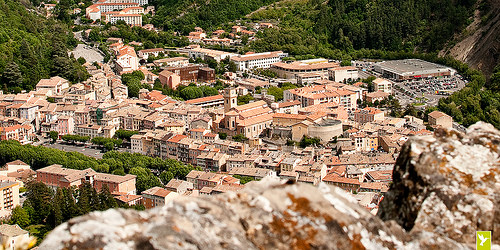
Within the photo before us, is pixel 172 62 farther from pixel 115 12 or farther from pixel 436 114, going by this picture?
pixel 436 114

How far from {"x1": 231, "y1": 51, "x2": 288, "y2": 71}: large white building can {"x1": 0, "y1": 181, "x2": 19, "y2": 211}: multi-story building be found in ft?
76.9

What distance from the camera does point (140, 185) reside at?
1088 inches

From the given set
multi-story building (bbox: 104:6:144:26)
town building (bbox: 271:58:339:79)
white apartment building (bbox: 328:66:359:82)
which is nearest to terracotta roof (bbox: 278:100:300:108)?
town building (bbox: 271:58:339:79)

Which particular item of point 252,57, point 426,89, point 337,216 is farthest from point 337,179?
point 337,216

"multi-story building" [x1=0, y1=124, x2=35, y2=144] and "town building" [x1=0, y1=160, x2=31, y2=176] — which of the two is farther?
"multi-story building" [x1=0, y1=124, x2=35, y2=144]

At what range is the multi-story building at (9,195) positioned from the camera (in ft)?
85.0

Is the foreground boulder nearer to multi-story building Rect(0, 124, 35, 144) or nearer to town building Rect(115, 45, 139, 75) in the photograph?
multi-story building Rect(0, 124, 35, 144)

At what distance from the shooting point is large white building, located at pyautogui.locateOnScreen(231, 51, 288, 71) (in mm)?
47375

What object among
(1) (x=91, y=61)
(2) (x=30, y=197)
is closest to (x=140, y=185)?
(2) (x=30, y=197)

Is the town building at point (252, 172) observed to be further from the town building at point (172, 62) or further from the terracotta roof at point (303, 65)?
the town building at point (172, 62)

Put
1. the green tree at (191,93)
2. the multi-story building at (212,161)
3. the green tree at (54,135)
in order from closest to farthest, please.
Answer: the multi-story building at (212,161), the green tree at (54,135), the green tree at (191,93)

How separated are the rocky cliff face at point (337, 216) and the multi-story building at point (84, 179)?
942 inches

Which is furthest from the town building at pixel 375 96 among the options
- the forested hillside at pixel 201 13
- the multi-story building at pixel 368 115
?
the forested hillside at pixel 201 13

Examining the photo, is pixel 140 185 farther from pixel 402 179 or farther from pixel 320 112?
pixel 402 179
